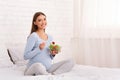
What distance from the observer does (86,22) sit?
3.79 m

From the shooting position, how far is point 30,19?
360cm

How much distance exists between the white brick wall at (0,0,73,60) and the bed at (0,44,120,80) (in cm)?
20

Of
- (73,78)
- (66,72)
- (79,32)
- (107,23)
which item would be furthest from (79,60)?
(73,78)

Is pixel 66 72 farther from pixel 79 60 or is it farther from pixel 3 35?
pixel 79 60

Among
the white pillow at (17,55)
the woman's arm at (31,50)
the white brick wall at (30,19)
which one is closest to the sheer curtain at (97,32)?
the white brick wall at (30,19)

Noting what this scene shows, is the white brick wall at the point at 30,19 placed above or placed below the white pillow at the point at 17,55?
above

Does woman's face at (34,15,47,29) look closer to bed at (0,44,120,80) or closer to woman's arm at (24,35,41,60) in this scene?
woman's arm at (24,35,41,60)

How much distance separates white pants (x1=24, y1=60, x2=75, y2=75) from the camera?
2.26m

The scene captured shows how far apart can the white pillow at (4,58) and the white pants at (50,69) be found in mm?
661

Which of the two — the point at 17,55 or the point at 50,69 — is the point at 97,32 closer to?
the point at 17,55

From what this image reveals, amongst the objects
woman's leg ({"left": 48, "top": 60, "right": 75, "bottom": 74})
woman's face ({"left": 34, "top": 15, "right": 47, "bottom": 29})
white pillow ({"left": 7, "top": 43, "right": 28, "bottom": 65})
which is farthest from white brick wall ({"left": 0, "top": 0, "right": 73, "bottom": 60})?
woman's leg ({"left": 48, "top": 60, "right": 75, "bottom": 74})

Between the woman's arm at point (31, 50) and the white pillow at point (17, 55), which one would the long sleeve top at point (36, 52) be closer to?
the woman's arm at point (31, 50)

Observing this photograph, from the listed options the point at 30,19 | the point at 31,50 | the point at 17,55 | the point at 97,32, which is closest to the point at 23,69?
the point at 31,50

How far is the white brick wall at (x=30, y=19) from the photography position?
11.0 feet
